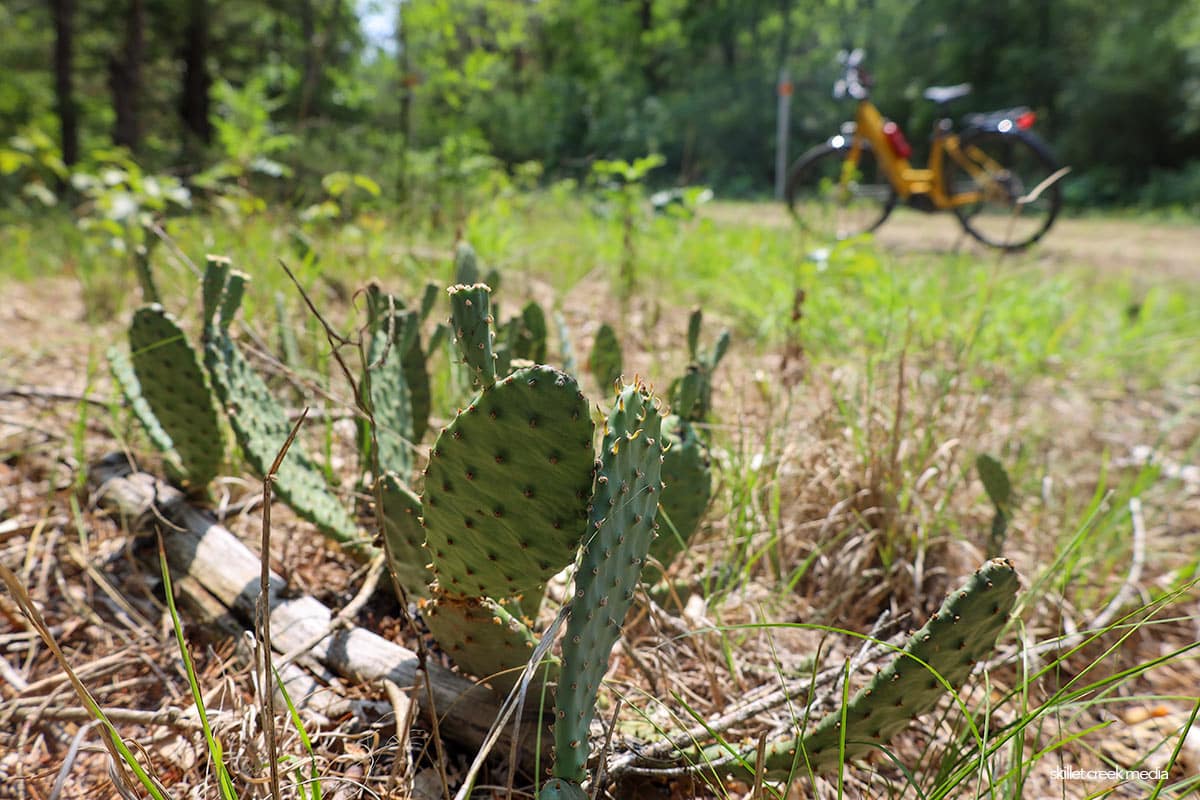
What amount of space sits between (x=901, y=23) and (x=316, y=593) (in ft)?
75.9

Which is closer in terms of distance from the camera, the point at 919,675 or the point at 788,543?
the point at 919,675

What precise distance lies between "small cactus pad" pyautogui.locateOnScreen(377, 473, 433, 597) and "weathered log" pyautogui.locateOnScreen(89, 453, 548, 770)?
97 mm

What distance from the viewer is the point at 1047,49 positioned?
56.3 feet

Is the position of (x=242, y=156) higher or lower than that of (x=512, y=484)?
higher

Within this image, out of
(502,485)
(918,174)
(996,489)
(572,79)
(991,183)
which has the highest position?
(572,79)

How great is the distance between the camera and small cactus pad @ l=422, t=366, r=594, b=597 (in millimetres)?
680

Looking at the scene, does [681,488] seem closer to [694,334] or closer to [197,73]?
[694,334]

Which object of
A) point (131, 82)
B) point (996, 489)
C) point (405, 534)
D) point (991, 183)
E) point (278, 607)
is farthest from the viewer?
point (131, 82)

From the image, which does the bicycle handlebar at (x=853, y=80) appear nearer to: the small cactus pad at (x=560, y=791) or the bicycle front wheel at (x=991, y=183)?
the bicycle front wheel at (x=991, y=183)

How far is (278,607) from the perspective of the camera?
1.13m

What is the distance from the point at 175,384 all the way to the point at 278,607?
0.43 meters

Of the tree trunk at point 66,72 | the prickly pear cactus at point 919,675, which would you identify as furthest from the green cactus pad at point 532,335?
the tree trunk at point 66,72

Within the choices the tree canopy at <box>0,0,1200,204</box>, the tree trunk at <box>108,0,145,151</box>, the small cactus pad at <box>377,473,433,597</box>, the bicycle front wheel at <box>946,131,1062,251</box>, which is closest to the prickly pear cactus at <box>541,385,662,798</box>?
the small cactus pad at <box>377,473,433,597</box>

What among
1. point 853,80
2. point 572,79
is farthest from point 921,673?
point 572,79
